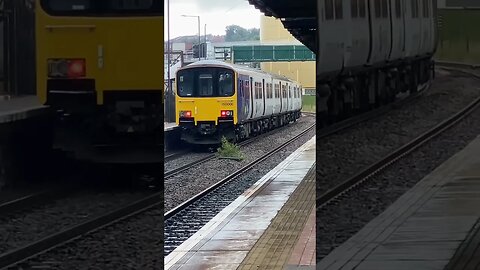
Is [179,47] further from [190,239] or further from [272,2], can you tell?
[190,239]

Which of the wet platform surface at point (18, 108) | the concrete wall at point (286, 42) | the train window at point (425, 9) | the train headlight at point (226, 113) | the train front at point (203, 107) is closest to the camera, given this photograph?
the wet platform surface at point (18, 108)

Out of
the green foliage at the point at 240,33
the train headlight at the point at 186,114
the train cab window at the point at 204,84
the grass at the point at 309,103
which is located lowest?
the train headlight at the point at 186,114

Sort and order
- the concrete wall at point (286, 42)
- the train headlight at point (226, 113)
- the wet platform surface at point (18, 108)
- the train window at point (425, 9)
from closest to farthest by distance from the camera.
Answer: the wet platform surface at point (18, 108)
the train window at point (425, 9)
the concrete wall at point (286, 42)
the train headlight at point (226, 113)

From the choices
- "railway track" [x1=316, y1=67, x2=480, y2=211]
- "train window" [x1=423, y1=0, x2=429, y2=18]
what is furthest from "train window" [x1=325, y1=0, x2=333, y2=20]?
"railway track" [x1=316, y1=67, x2=480, y2=211]

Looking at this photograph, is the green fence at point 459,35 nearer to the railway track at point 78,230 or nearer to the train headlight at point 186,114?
the train headlight at point 186,114

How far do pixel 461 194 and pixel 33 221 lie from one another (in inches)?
41.5

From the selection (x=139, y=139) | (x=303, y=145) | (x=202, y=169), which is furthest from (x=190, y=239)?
(x=303, y=145)

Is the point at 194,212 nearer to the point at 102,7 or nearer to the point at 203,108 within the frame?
the point at 203,108

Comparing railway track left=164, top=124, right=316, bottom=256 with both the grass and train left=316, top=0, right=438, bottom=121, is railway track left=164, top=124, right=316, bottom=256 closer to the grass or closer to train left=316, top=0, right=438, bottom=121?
the grass

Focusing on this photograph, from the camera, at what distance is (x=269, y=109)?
2264mm

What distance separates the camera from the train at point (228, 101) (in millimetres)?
1747

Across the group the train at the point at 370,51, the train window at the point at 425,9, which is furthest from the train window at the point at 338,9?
the train window at the point at 425,9

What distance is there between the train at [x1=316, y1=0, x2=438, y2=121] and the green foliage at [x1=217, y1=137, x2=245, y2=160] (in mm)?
381

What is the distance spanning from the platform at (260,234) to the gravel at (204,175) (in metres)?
0.10
